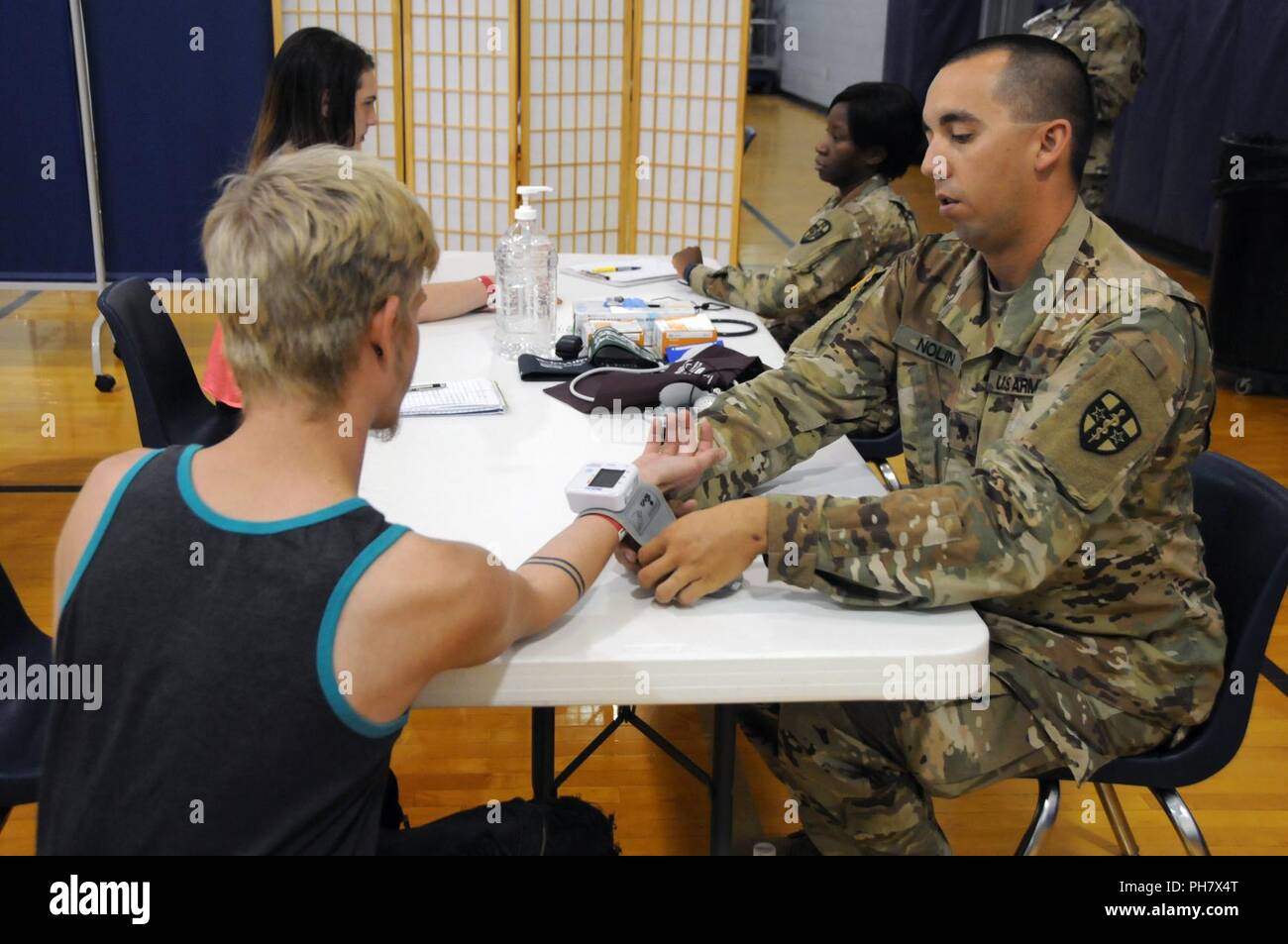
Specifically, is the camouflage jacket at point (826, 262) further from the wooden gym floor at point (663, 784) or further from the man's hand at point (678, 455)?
the man's hand at point (678, 455)

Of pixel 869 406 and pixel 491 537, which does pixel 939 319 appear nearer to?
pixel 869 406

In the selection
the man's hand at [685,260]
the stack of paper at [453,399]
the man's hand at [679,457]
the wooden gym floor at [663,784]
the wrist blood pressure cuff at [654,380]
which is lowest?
the wooden gym floor at [663,784]

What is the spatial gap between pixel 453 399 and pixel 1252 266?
4.16 metres

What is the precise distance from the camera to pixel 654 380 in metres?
2.32

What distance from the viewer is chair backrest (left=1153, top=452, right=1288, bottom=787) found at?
1.78 meters

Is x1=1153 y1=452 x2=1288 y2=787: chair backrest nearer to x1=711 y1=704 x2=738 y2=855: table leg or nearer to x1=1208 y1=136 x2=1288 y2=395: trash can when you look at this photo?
x1=711 y1=704 x2=738 y2=855: table leg

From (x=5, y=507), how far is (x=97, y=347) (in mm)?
1198

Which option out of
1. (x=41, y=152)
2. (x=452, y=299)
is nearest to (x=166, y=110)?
(x=41, y=152)

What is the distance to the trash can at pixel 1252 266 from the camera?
16.7ft

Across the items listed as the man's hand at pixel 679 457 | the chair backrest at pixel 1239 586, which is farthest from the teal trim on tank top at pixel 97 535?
the chair backrest at pixel 1239 586

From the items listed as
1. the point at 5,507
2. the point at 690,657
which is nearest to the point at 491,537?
the point at 690,657

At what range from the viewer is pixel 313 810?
117cm

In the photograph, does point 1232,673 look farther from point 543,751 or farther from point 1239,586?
point 543,751

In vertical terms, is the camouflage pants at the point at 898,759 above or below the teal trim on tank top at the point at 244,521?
below
